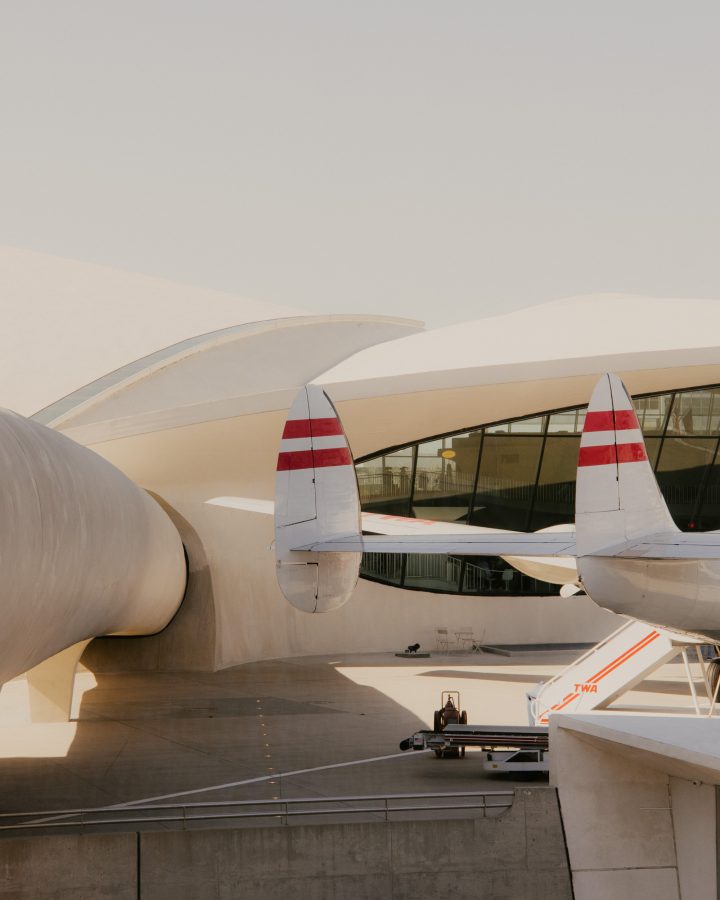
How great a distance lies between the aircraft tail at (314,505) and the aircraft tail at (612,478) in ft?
8.55

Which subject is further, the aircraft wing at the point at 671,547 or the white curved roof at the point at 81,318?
the white curved roof at the point at 81,318

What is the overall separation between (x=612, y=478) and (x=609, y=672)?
7300mm

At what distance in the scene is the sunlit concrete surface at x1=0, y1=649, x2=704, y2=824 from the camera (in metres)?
16.0

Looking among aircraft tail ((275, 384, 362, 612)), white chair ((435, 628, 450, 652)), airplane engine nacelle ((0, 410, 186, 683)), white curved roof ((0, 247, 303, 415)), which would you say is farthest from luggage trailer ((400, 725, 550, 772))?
white curved roof ((0, 247, 303, 415))

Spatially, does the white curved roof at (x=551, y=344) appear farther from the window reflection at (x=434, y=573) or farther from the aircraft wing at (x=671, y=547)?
the aircraft wing at (x=671, y=547)

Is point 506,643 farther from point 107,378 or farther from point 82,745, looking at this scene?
point 82,745

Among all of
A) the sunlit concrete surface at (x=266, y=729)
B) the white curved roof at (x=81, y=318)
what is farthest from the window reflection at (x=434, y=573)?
the white curved roof at (x=81, y=318)

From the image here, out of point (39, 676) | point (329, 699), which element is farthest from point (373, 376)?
point (39, 676)

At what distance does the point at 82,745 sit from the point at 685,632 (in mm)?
10443

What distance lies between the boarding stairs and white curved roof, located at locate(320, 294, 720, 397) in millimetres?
10997

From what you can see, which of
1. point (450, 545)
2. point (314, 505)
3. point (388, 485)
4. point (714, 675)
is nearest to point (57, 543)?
point (314, 505)

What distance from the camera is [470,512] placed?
33094 millimetres

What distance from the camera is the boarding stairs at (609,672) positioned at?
720 inches

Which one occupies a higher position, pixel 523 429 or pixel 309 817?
pixel 523 429
